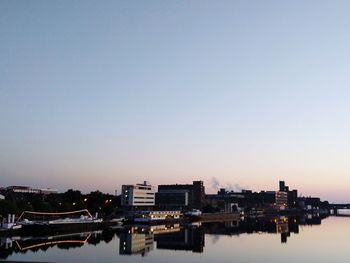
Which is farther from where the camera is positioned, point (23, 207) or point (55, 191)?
point (55, 191)

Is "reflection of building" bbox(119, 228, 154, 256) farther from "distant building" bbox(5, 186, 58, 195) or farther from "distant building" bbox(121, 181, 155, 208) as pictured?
"distant building" bbox(121, 181, 155, 208)

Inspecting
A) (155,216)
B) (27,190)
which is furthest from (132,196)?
(155,216)

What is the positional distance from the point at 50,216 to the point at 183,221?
58.0m

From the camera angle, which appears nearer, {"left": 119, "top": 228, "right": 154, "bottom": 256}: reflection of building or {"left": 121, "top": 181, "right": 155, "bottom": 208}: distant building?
{"left": 119, "top": 228, "right": 154, "bottom": 256}: reflection of building

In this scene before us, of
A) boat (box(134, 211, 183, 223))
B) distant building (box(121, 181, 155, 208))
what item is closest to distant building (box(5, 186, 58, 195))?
distant building (box(121, 181, 155, 208))

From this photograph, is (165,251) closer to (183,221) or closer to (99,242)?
(99,242)

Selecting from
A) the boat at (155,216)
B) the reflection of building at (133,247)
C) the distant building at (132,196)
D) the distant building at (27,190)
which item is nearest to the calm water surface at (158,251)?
the reflection of building at (133,247)

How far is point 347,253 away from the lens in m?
63.0

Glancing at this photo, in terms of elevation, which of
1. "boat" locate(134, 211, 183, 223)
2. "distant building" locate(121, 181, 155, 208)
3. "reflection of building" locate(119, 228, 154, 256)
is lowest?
"reflection of building" locate(119, 228, 154, 256)

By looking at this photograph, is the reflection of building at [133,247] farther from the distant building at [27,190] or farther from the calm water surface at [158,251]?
the distant building at [27,190]

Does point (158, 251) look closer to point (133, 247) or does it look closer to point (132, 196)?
point (133, 247)

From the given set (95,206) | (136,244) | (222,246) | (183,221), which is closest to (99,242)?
(136,244)

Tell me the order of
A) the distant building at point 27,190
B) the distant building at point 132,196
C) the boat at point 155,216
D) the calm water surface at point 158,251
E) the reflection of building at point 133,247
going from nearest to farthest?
the calm water surface at point 158,251 < the reflection of building at point 133,247 < the boat at point 155,216 < the distant building at point 27,190 < the distant building at point 132,196

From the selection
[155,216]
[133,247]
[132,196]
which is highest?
[132,196]
